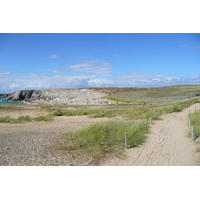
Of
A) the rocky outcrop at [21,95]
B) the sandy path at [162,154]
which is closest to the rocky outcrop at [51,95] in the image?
the rocky outcrop at [21,95]

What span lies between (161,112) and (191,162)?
15.1m

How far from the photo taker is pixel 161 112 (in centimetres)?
2081

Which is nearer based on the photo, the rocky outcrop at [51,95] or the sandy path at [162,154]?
the sandy path at [162,154]

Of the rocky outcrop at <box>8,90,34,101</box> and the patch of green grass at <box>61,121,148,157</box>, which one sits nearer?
the patch of green grass at <box>61,121,148,157</box>

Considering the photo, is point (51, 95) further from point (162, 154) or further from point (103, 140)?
point (162, 154)

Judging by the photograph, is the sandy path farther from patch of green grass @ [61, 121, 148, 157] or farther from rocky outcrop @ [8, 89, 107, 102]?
rocky outcrop @ [8, 89, 107, 102]

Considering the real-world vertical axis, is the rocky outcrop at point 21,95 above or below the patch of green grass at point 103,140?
above

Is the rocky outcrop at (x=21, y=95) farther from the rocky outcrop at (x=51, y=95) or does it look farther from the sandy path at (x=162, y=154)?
the sandy path at (x=162, y=154)

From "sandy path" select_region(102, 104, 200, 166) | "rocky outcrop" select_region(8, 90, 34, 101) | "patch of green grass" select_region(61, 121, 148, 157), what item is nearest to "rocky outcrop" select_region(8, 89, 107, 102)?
"rocky outcrop" select_region(8, 90, 34, 101)

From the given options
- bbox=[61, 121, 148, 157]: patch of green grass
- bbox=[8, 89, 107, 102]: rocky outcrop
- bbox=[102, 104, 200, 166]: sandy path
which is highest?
bbox=[8, 89, 107, 102]: rocky outcrop

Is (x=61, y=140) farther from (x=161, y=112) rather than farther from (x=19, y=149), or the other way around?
(x=161, y=112)

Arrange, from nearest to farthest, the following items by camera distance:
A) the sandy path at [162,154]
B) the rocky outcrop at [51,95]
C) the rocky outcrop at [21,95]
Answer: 1. the sandy path at [162,154]
2. the rocky outcrop at [51,95]
3. the rocky outcrop at [21,95]

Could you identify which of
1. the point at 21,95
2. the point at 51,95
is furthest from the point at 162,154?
the point at 21,95

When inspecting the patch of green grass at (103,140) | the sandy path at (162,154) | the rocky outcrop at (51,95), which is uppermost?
the rocky outcrop at (51,95)
